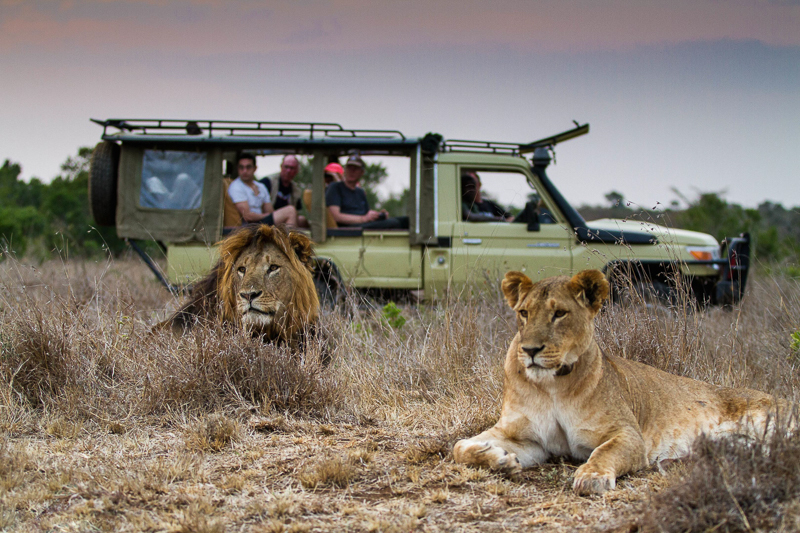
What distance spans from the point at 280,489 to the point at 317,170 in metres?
5.25

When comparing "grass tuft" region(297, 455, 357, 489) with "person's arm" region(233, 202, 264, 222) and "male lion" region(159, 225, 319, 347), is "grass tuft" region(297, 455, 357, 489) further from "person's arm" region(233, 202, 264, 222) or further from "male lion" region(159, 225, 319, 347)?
"person's arm" region(233, 202, 264, 222)

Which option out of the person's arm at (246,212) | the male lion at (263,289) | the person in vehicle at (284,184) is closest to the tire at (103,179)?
the person's arm at (246,212)

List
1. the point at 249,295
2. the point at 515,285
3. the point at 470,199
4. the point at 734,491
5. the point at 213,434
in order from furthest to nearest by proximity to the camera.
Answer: the point at 470,199 < the point at 249,295 < the point at 213,434 < the point at 515,285 < the point at 734,491

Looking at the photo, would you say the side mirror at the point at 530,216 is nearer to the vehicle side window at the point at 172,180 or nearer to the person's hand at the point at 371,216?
the person's hand at the point at 371,216

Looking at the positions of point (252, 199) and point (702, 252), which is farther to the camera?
point (702, 252)

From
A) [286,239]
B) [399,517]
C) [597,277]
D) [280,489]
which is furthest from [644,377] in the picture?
[286,239]

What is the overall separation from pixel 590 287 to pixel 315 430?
181 centimetres

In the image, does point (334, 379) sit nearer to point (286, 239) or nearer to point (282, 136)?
point (286, 239)

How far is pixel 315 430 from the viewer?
4258mm

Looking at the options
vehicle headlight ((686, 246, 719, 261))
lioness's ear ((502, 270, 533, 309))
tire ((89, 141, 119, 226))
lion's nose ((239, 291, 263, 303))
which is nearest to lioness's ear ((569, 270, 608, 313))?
lioness's ear ((502, 270, 533, 309))

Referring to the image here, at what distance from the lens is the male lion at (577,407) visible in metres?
3.24

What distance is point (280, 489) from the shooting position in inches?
131

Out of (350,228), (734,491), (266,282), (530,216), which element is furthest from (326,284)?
(734,491)

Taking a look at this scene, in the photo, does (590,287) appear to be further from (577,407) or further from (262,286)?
(262,286)
